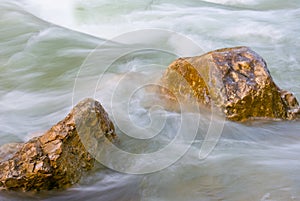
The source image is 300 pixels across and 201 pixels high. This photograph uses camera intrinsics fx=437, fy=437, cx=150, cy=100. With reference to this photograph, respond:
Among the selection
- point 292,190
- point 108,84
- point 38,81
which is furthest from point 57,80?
point 292,190

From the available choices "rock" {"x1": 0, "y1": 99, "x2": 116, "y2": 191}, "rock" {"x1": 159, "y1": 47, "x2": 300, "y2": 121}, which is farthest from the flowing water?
"rock" {"x1": 159, "y1": 47, "x2": 300, "y2": 121}

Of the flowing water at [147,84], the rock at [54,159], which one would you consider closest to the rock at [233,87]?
the flowing water at [147,84]

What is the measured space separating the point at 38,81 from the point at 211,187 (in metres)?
3.93

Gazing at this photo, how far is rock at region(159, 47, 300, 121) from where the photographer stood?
4844 mm

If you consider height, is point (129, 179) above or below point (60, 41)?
below

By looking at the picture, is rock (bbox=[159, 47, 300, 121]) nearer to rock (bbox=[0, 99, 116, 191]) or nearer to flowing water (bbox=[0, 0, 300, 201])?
flowing water (bbox=[0, 0, 300, 201])

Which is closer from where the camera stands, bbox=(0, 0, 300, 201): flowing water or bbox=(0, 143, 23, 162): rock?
bbox=(0, 0, 300, 201): flowing water

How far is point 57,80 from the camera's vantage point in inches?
263

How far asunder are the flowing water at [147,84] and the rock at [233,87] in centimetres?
20

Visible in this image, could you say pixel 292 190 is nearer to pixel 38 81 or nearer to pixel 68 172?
pixel 68 172

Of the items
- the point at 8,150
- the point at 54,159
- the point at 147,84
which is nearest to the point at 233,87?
the point at 147,84

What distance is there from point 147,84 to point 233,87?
1.33 m

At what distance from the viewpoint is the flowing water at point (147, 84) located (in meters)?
3.73

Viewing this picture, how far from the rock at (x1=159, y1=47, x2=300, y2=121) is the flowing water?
197 mm
